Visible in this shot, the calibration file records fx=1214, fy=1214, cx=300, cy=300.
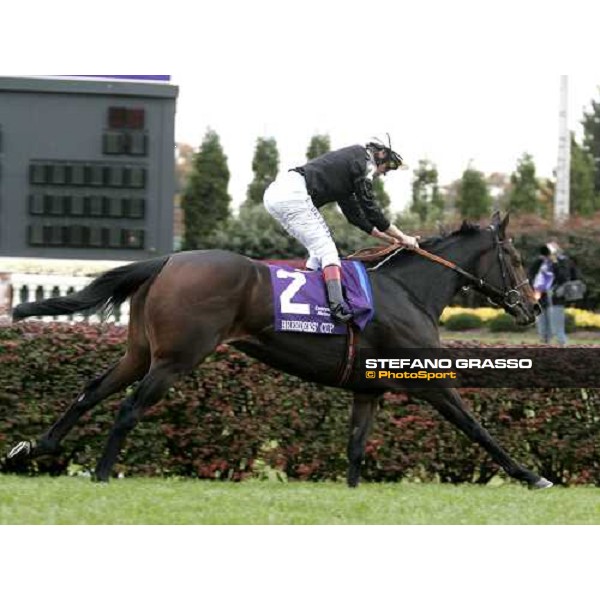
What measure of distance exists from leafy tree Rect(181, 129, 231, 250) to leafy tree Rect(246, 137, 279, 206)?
2192mm

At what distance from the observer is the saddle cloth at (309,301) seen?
6.84 meters

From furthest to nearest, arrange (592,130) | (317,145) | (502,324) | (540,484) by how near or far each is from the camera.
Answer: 1. (592,130)
2. (317,145)
3. (502,324)
4. (540,484)

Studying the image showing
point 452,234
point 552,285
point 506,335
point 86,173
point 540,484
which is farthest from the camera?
point 506,335

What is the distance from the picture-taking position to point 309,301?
689 cm

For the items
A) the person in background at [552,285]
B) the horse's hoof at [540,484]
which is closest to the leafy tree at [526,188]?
the person in background at [552,285]

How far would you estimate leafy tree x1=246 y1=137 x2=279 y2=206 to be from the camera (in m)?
34.9

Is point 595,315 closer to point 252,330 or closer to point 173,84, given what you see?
point 173,84

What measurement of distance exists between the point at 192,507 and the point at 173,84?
28.7 feet

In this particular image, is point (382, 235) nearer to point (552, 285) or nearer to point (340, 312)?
point (340, 312)

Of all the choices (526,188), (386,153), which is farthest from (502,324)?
(386,153)

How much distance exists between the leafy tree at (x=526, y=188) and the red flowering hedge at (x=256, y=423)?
2946 cm

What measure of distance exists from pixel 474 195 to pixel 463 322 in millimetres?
12335

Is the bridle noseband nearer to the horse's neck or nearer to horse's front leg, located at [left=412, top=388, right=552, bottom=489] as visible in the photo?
the horse's neck

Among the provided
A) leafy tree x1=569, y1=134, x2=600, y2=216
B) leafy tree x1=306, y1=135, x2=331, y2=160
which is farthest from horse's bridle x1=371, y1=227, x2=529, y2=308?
leafy tree x1=569, y1=134, x2=600, y2=216
